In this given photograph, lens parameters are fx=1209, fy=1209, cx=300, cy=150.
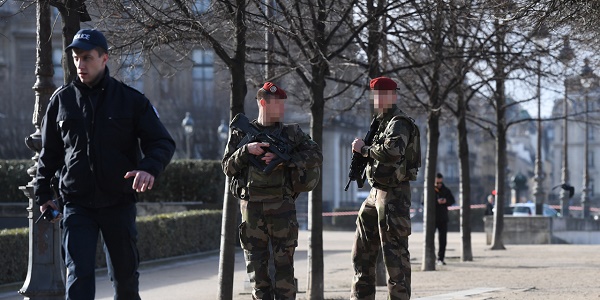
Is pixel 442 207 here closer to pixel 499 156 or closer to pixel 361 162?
pixel 499 156

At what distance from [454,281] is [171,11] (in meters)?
8.22

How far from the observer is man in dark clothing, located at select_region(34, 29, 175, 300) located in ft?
23.7

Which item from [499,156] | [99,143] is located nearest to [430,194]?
[499,156]

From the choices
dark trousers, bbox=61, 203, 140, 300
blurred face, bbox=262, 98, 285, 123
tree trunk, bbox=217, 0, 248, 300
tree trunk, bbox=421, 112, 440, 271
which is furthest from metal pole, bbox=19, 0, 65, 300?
tree trunk, bbox=421, 112, 440, 271

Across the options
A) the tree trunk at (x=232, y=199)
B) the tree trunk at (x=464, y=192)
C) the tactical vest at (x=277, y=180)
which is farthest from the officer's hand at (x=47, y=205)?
the tree trunk at (x=464, y=192)

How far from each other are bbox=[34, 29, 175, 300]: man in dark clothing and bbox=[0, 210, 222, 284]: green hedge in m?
10.6

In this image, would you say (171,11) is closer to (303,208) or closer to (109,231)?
(109,231)

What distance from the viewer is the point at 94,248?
726 centimetres

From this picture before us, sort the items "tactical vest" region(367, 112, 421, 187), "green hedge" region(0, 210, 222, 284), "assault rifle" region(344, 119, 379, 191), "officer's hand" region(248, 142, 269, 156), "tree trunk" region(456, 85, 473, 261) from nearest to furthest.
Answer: "officer's hand" region(248, 142, 269, 156)
"tactical vest" region(367, 112, 421, 187)
"assault rifle" region(344, 119, 379, 191)
"green hedge" region(0, 210, 222, 284)
"tree trunk" region(456, 85, 473, 261)

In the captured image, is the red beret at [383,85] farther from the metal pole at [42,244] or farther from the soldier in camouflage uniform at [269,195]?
the metal pole at [42,244]

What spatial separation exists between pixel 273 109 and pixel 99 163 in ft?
8.34

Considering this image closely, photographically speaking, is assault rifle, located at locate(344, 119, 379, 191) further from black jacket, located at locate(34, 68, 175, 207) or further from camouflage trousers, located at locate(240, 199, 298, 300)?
black jacket, located at locate(34, 68, 175, 207)

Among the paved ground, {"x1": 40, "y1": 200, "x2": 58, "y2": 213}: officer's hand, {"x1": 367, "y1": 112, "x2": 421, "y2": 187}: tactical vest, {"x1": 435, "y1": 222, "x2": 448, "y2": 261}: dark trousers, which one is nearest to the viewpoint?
{"x1": 40, "y1": 200, "x2": 58, "y2": 213}: officer's hand

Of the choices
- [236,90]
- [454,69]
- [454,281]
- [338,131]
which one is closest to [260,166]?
[236,90]
